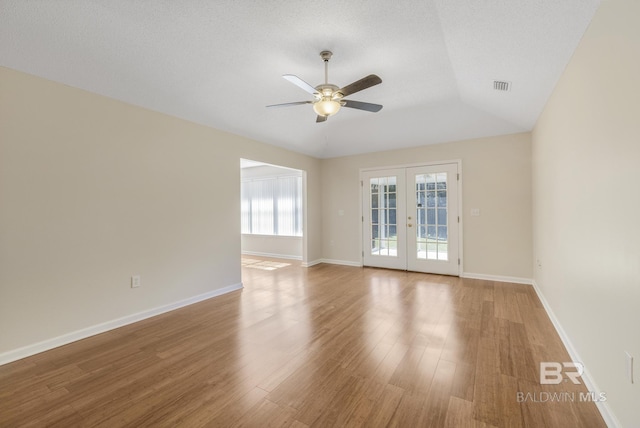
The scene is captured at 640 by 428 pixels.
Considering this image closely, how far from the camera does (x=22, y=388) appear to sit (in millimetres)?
1996

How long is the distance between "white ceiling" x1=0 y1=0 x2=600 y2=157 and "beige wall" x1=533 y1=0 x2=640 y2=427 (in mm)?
356

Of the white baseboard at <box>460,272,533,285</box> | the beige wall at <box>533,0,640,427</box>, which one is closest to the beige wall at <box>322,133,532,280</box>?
the white baseboard at <box>460,272,533,285</box>

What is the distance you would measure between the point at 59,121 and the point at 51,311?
185 cm

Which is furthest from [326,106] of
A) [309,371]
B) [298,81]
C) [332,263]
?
[332,263]

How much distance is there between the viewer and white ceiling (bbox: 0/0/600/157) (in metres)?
2.05

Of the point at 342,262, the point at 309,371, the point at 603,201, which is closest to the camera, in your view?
the point at 603,201

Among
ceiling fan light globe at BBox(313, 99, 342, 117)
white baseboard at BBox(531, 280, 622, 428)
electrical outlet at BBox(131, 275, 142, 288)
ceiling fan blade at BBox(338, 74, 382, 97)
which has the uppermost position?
ceiling fan blade at BBox(338, 74, 382, 97)

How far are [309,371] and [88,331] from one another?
95.5 inches

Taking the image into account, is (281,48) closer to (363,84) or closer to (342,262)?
(363,84)

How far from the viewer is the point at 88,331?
2828 mm

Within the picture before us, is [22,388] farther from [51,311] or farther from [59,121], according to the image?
[59,121]

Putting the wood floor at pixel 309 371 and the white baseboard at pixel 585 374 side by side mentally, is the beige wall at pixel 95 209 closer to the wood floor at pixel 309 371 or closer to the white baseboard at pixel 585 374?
the wood floor at pixel 309 371

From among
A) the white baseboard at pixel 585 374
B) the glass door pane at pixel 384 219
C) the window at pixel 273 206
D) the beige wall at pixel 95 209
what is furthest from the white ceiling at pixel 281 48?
the window at pixel 273 206

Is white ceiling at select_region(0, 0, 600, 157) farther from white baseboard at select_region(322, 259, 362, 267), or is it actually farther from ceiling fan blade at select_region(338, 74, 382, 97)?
white baseboard at select_region(322, 259, 362, 267)
